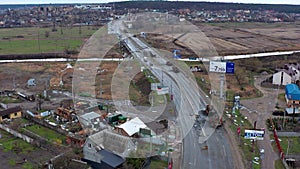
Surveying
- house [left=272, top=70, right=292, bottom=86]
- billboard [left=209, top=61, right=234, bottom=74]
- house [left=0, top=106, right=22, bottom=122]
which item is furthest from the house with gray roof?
house [left=272, top=70, right=292, bottom=86]

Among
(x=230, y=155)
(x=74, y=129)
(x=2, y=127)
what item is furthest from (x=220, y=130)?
(x=2, y=127)

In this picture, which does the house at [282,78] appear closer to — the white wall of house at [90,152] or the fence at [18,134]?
the white wall of house at [90,152]

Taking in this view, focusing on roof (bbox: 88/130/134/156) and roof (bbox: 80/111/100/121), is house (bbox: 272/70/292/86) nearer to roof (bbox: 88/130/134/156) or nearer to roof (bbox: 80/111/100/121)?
roof (bbox: 80/111/100/121)

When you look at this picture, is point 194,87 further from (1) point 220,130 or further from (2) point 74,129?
(2) point 74,129

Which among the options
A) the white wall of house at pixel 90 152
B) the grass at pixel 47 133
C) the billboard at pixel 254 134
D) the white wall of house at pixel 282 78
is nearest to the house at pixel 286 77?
the white wall of house at pixel 282 78

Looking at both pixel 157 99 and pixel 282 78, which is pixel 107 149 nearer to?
pixel 157 99
